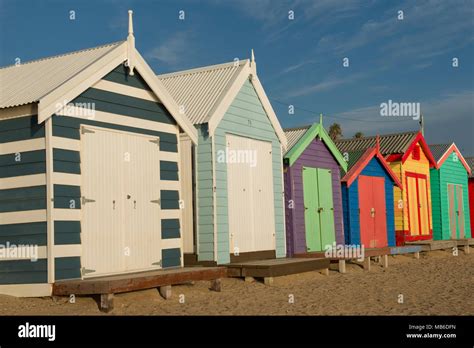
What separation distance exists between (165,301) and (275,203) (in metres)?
5.92

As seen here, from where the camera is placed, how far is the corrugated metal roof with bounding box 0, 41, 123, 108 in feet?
33.6

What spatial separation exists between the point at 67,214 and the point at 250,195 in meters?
5.84

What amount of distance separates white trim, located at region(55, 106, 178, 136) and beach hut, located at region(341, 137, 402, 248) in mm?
8344

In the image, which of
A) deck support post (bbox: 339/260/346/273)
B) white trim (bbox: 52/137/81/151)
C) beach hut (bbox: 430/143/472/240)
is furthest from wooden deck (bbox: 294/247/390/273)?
beach hut (bbox: 430/143/472/240)

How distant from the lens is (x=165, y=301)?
10609mm

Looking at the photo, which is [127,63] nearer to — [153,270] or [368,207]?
[153,270]

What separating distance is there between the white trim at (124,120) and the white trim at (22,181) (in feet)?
3.47

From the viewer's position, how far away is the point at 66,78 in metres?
10.4

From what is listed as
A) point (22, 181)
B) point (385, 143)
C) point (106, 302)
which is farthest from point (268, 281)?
point (385, 143)

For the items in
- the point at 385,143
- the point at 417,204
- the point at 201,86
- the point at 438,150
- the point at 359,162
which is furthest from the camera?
the point at 438,150

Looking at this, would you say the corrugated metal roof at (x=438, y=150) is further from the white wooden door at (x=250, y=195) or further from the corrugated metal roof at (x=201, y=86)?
the corrugated metal roof at (x=201, y=86)

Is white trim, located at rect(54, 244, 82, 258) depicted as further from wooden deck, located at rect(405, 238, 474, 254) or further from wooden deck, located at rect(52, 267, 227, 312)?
wooden deck, located at rect(405, 238, 474, 254)

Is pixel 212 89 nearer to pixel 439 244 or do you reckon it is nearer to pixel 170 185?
pixel 170 185

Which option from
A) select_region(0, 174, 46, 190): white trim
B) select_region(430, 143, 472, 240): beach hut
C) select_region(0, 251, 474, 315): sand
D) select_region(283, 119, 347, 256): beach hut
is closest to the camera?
select_region(0, 251, 474, 315): sand
